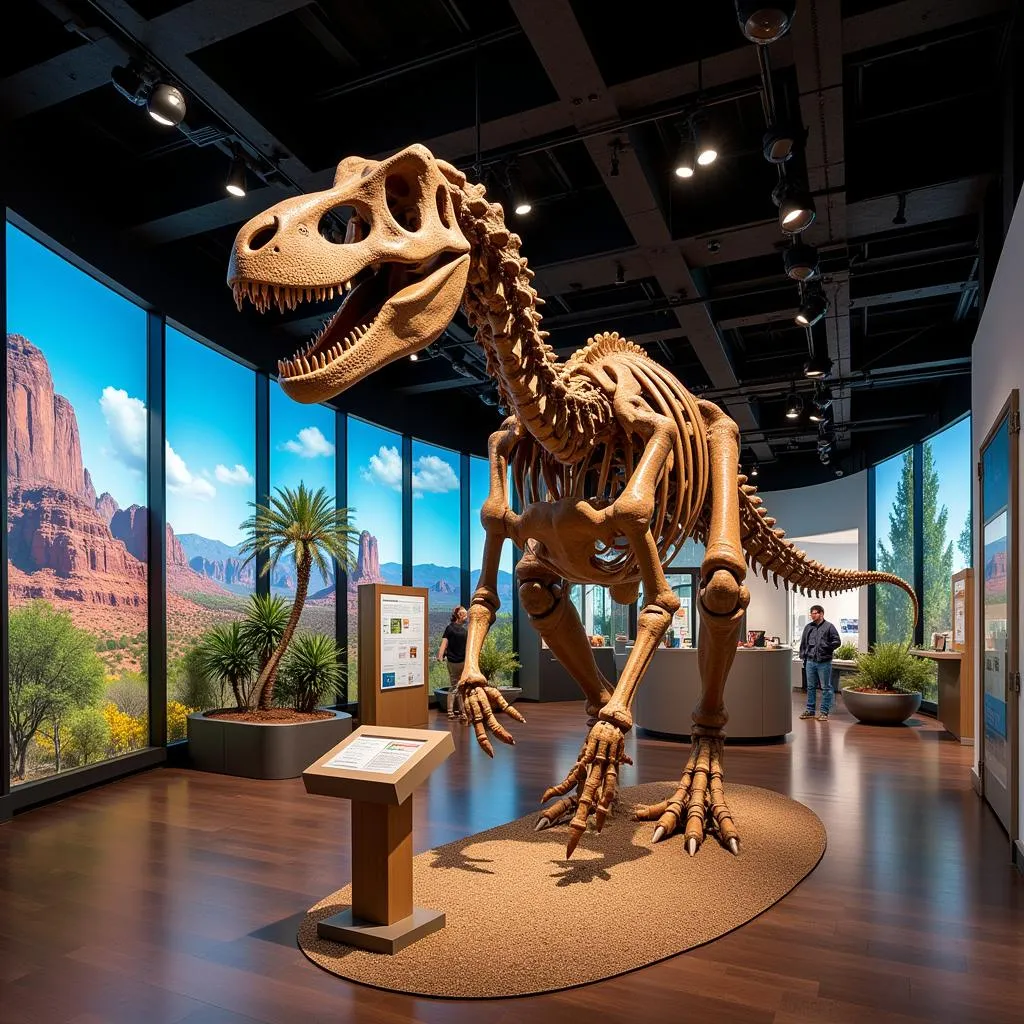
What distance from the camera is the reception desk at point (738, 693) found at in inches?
297

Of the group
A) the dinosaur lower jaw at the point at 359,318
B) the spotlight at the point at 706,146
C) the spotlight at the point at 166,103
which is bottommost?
the dinosaur lower jaw at the point at 359,318

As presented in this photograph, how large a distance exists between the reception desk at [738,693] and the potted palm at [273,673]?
3114 mm

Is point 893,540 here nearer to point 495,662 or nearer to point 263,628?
point 495,662

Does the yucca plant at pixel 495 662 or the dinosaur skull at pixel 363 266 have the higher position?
the dinosaur skull at pixel 363 266

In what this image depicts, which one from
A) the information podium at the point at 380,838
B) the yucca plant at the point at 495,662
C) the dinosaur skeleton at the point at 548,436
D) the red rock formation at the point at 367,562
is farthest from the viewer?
Result: the yucca plant at the point at 495,662

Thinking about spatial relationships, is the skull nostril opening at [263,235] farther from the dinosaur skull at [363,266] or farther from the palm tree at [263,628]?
the palm tree at [263,628]

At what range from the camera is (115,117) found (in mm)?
5445

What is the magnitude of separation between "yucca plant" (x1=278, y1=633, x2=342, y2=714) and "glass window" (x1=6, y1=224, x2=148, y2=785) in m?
1.10

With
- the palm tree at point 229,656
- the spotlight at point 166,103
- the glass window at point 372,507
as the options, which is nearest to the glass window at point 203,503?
the palm tree at point 229,656

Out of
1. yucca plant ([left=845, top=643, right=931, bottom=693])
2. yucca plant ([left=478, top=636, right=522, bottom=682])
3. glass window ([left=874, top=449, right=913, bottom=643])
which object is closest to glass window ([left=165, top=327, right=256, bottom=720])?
yucca plant ([left=478, top=636, right=522, bottom=682])

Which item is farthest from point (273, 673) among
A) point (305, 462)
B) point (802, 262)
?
point (802, 262)

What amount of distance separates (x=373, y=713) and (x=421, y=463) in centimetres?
421

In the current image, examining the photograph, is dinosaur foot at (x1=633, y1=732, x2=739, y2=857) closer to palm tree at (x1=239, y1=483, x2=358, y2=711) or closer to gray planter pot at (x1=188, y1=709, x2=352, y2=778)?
gray planter pot at (x1=188, y1=709, x2=352, y2=778)

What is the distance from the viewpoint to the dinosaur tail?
191 inches
